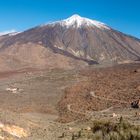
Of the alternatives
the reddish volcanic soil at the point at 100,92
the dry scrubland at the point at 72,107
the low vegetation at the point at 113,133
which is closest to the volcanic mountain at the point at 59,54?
the reddish volcanic soil at the point at 100,92

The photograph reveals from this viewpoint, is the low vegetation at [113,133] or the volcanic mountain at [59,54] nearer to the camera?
the low vegetation at [113,133]

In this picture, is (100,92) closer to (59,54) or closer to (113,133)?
(113,133)

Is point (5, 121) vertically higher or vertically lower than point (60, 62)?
lower

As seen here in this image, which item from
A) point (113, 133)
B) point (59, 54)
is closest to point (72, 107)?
point (113, 133)

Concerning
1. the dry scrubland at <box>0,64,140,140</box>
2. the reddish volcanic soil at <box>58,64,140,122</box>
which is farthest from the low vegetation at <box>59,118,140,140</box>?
the reddish volcanic soil at <box>58,64,140,122</box>

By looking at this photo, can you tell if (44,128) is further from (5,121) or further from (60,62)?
(60,62)

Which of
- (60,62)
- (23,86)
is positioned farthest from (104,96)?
(60,62)

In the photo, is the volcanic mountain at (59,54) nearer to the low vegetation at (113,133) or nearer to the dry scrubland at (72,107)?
the dry scrubland at (72,107)

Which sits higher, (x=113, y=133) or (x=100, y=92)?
(x=100, y=92)
